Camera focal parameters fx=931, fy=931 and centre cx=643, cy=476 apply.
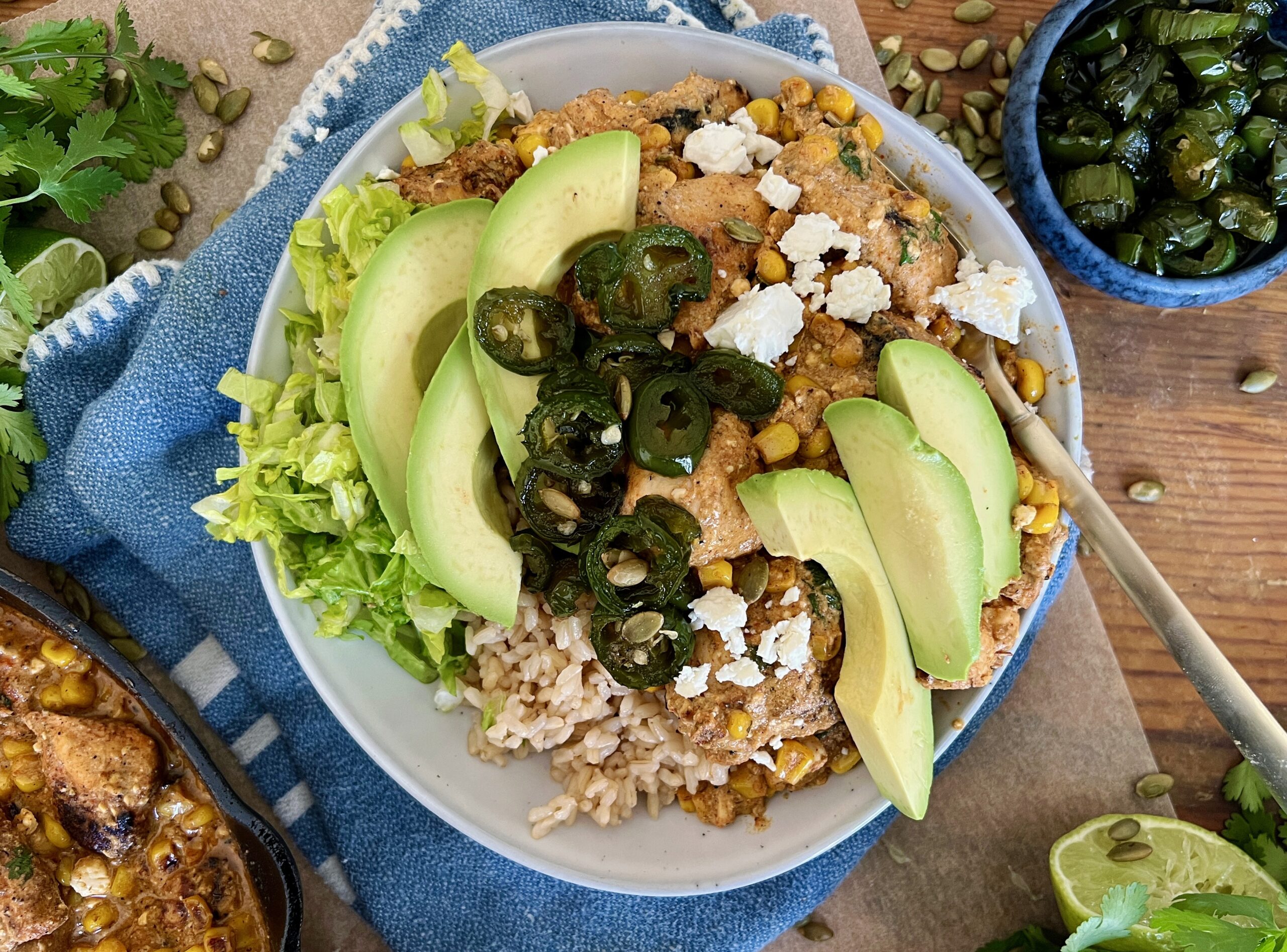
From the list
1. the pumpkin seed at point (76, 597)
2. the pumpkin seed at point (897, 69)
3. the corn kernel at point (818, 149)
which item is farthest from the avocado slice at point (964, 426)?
the pumpkin seed at point (76, 597)

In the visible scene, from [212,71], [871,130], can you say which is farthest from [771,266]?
[212,71]

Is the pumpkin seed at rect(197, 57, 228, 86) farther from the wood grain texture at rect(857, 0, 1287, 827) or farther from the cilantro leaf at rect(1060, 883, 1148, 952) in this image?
the cilantro leaf at rect(1060, 883, 1148, 952)

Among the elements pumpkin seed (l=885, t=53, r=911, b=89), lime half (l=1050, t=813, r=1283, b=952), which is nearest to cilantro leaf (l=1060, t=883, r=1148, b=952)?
lime half (l=1050, t=813, r=1283, b=952)

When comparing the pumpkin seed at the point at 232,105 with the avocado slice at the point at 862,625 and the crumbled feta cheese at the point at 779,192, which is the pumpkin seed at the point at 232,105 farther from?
the avocado slice at the point at 862,625

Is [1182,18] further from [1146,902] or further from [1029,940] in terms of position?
[1029,940]

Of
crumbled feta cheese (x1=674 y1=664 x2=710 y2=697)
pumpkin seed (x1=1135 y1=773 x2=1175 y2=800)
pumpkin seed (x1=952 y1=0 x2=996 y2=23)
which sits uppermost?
pumpkin seed (x1=952 y1=0 x2=996 y2=23)

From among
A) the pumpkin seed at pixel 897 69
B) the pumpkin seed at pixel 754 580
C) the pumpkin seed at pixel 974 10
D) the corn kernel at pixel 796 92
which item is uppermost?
the corn kernel at pixel 796 92
